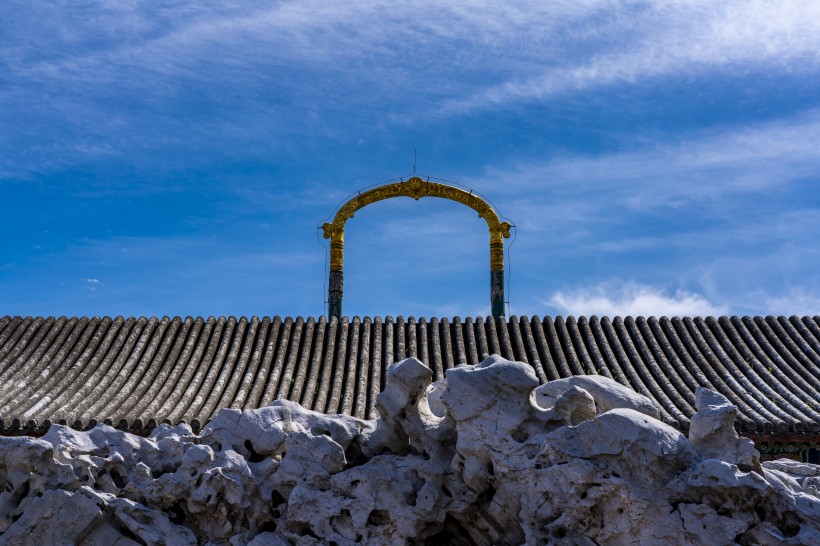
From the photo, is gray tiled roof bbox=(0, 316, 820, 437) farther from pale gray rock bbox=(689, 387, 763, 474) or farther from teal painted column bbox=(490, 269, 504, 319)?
pale gray rock bbox=(689, 387, 763, 474)

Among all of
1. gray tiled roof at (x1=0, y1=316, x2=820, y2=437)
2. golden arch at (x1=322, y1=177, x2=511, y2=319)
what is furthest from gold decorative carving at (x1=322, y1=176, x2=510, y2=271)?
gray tiled roof at (x1=0, y1=316, x2=820, y2=437)

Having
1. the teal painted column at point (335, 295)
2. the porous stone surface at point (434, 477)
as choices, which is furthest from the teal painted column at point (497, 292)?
the porous stone surface at point (434, 477)

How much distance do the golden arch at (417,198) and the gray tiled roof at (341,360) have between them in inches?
123

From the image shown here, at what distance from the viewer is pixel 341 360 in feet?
→ 41.4

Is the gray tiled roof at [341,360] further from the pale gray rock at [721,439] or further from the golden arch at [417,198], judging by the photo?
the pale gray rock at [721,439]

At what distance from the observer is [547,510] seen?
5.37 m

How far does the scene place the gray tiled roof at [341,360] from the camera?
37.4 feet

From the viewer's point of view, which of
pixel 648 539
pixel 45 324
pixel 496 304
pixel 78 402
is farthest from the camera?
pixel 496 304

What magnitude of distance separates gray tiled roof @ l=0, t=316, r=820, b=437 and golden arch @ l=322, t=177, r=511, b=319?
312 centimetres

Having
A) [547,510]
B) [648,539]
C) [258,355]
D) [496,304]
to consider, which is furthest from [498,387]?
[496,304]

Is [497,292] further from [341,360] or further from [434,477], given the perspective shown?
[434,477]

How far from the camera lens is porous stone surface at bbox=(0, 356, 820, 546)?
5.22 m

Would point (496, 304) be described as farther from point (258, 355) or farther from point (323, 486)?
point (323, 486)

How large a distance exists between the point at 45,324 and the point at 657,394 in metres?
7.70
